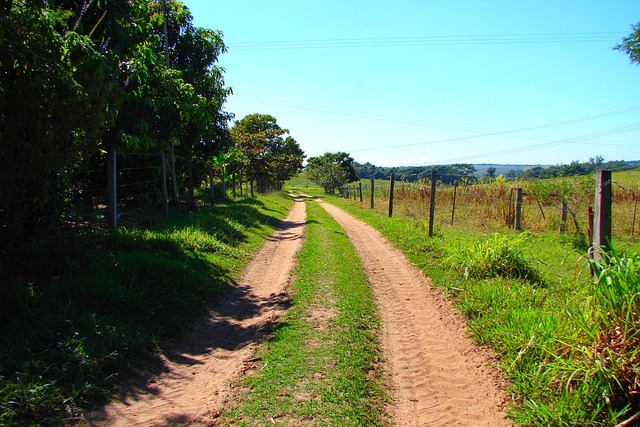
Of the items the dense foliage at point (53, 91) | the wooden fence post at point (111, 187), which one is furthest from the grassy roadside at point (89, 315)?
the wooden fence post at point (111, 187)

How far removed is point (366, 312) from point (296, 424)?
101 inches

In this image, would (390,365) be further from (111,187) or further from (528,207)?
(528,207)

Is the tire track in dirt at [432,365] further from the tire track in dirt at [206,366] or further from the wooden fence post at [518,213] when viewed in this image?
the wooden fence post at [518,213]

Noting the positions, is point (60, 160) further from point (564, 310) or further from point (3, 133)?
point (564, 310)

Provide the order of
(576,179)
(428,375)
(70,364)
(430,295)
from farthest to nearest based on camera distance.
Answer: (576,179)
(430,295)
(428,375)
(70,364)

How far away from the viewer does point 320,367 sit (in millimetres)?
3740

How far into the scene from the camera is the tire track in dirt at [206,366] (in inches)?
121

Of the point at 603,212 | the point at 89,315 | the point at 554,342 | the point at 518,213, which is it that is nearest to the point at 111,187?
the point at 89,315

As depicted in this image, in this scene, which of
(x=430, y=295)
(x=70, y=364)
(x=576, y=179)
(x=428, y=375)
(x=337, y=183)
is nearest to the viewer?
(x=70, y=364)

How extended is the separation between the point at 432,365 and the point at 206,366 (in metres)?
2.26

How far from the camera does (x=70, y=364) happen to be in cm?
341

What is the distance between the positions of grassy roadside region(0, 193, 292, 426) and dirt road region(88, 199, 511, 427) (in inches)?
11.8

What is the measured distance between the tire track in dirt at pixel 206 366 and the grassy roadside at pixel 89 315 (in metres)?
0.22

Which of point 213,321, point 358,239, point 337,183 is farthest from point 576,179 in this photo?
point 337,183
